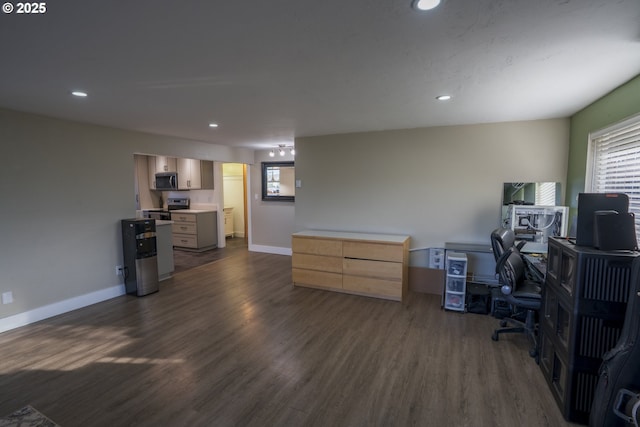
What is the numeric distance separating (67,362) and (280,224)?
14.1 feet

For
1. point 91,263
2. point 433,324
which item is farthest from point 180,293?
A: point 433,324

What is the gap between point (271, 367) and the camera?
2531mm

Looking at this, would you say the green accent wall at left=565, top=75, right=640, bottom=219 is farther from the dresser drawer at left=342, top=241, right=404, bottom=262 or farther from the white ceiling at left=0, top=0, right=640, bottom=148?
the dresser drawer at left=342, top=241, right=404, bottom=262

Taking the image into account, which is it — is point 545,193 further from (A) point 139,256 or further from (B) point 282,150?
(A) point 139,256

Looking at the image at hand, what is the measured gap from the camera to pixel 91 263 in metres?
3.94

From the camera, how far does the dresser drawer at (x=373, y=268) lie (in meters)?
3.97

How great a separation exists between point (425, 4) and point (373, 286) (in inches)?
132

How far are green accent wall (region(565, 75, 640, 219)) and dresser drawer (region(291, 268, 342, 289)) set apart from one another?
2.91m

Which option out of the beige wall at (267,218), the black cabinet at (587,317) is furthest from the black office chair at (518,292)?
the beige wall at (267,218)

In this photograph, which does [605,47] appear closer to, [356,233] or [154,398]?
[356,233]

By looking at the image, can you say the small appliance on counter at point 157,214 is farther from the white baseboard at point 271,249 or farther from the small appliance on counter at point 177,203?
the white baseboard at point 271,249

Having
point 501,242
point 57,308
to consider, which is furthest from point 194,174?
point 501,242

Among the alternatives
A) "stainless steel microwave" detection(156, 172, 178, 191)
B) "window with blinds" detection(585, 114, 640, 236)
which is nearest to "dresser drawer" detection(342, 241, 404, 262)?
"window with blinds" detection(585, 114, 640, 236)

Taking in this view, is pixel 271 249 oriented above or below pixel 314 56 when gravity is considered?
below
